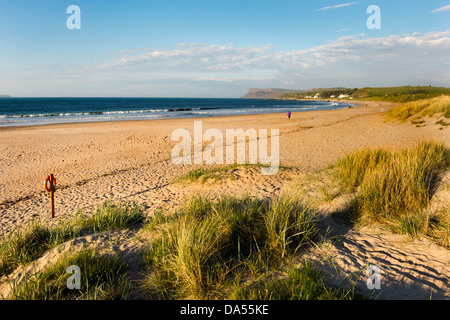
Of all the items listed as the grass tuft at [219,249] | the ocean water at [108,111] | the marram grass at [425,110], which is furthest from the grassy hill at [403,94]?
the grass tuft at [219,249]

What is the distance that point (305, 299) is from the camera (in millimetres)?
2660

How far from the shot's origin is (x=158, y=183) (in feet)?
27.2

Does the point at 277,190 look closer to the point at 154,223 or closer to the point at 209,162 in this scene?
the point at 154,223

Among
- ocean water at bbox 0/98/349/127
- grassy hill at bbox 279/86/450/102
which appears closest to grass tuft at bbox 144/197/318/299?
ocean water at bbox 0/98/349/127

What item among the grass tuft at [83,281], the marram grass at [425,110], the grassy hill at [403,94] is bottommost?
the grass tuft at [83,281]

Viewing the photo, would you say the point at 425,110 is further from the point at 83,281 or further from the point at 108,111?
the point at 108,111

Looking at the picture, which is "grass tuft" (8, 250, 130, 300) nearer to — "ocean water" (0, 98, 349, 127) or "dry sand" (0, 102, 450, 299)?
"dry sand" (0, 102, 450, 299)

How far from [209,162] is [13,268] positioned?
25.6ft

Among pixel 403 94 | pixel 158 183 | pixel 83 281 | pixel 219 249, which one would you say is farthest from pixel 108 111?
pixel 403 94

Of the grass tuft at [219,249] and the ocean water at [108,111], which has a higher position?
the ocean water at [108,111]

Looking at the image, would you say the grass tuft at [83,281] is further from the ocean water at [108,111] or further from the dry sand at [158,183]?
the ocean water at [108,111]

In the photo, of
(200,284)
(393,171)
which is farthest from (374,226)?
(200,284)

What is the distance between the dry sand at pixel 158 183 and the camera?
3.40 metres

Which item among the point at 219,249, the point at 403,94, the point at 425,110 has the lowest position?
the point at 219,249
